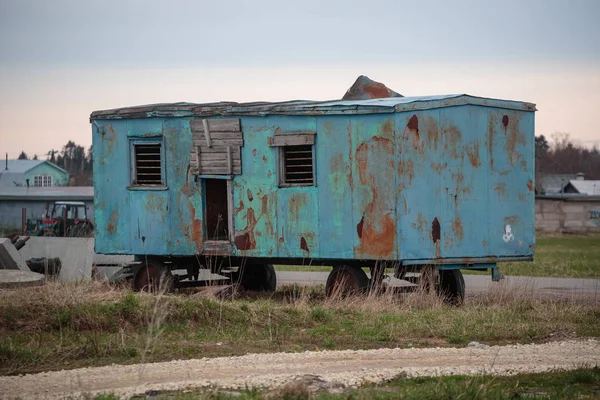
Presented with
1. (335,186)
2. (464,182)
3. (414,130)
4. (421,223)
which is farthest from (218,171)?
(464,182)

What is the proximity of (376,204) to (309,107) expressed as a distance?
78.5 inches

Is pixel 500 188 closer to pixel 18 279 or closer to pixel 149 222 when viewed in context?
pixel 149 222

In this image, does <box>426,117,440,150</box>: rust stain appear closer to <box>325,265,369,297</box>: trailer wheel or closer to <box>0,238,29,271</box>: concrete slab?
<box>325,265,369,297</box>: trailer wheel

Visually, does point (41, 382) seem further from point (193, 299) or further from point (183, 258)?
point (183, 258)

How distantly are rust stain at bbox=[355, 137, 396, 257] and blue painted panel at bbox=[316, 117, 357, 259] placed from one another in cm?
19

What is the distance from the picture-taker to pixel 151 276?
16.4 metres

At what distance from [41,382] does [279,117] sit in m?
7.80

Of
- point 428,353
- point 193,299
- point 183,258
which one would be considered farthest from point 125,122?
point 428,353

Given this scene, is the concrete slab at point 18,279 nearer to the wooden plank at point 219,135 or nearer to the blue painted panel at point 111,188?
the blue painted panel at point 111,188

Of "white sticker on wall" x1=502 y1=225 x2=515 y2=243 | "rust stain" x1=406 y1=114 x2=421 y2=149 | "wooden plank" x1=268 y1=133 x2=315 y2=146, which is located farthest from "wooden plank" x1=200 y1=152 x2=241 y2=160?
"white sticker on wall" x1=502 y1=225 x2=515 y2=243

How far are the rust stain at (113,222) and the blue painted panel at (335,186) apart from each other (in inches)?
159

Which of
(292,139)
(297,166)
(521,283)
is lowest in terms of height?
(521,283)

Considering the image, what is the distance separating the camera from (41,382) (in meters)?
8.16

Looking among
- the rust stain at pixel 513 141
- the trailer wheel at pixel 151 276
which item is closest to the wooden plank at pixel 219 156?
the trailer wheel at pixel 151 276
